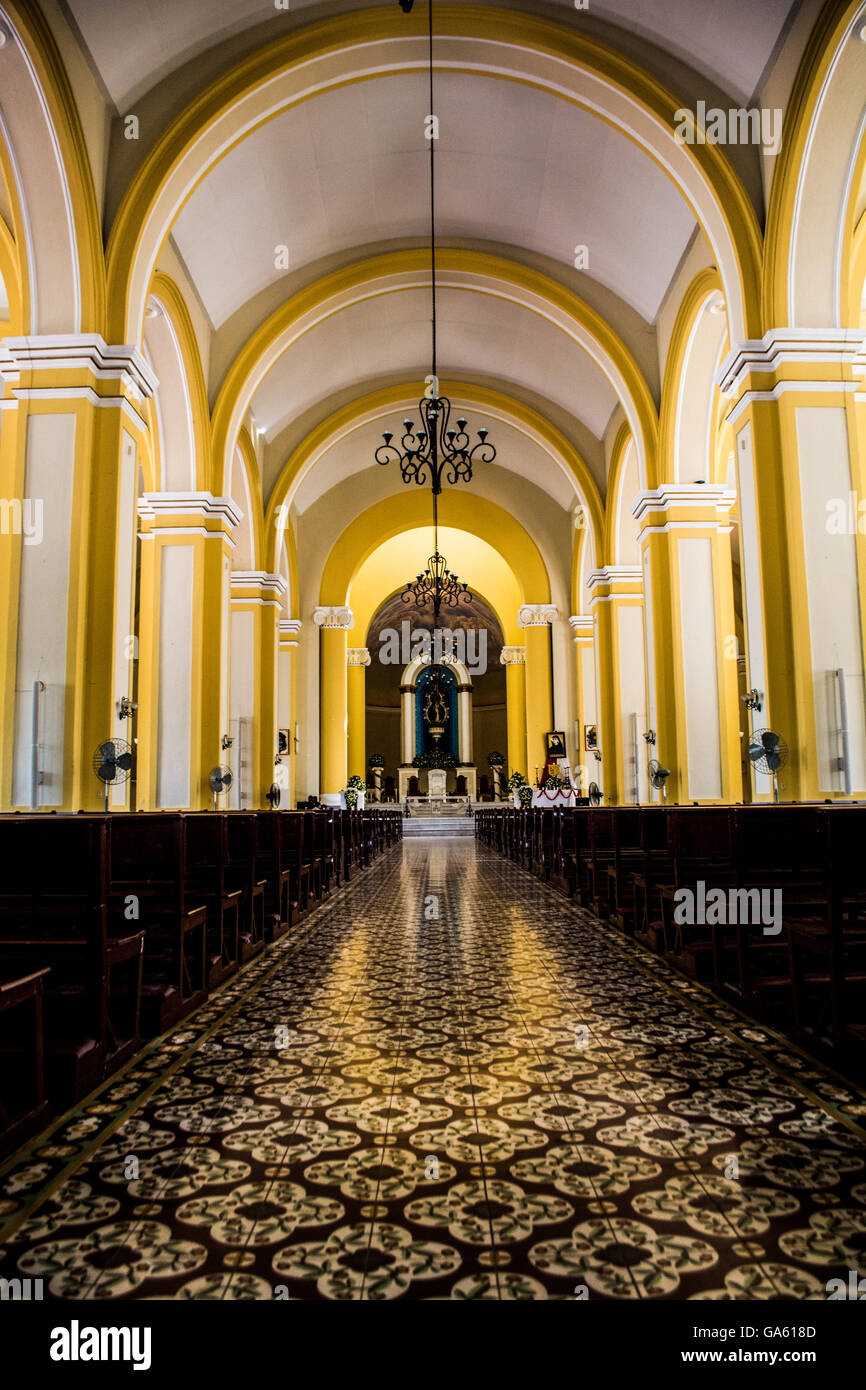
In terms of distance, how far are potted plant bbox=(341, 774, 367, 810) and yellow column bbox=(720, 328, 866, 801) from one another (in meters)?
13.0

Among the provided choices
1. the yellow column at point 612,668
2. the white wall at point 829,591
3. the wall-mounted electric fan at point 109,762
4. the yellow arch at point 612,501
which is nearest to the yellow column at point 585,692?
the yellow column at point 612,668

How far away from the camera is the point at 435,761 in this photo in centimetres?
2891

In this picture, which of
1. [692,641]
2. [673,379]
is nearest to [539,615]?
[673,379]

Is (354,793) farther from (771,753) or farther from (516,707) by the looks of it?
(771,753)

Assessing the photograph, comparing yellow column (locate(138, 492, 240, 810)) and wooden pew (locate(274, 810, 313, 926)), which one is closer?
wooden pew (locate(274, 810, 313, 926))

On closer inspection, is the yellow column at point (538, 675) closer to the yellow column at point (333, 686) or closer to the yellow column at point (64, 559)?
the yellow column at point (333, 686)

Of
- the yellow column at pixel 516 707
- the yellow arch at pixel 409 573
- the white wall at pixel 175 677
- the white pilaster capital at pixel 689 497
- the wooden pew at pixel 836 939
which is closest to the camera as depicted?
the wooden pew at pixel 836 939

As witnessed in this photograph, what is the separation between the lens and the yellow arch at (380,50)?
7.70 metres

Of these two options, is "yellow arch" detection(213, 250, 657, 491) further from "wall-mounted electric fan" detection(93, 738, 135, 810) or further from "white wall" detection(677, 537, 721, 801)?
"wall-mounted electric fan" detection(93, 738, 135, 810)

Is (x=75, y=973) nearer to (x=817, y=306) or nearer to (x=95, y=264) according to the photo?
(x=95, y=264)

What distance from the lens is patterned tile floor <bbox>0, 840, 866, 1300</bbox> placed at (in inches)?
66.3

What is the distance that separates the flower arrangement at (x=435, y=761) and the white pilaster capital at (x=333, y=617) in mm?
9158

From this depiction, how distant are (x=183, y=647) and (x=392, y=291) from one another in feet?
19.6

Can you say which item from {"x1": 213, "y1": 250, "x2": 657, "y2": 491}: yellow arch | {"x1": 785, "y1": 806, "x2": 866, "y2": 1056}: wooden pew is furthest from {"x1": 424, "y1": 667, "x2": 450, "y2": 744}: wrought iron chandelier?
{"x1": 785, "y1": 806, "x2": 866, "y2": 1056}: wooden pew
